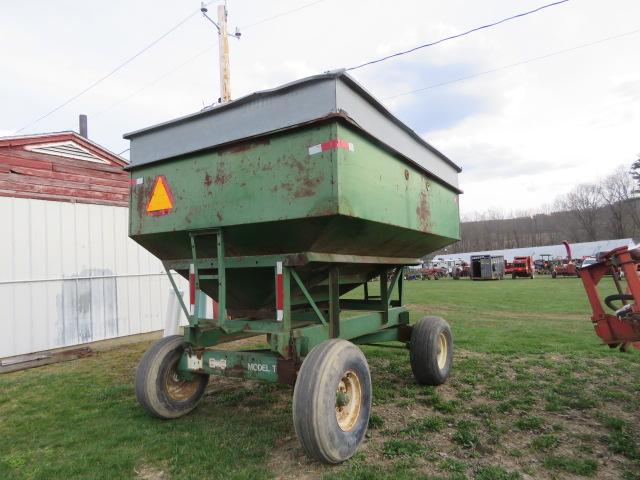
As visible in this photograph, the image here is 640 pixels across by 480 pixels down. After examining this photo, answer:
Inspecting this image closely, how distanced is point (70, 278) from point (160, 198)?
5233mm

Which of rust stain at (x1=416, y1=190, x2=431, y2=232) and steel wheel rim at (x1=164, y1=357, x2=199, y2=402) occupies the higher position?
rust stain at (x1=416, y1=190, x2=431, y2=232)

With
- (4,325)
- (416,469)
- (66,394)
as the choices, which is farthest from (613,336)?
(4,325)

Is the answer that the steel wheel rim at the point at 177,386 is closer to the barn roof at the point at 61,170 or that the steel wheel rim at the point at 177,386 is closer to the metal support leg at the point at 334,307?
the metal support leg at the point at 334,307

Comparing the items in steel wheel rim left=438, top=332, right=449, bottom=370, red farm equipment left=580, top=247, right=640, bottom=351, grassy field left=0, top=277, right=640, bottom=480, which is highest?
red farm equipment left=580, top=247, right=640, bottom=351

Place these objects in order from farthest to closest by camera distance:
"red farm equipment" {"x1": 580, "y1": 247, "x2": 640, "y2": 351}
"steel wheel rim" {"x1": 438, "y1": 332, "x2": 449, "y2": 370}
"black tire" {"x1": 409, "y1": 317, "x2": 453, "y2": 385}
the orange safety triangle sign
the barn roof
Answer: the barn roof
"steel wheel rim" {"x1": 438, "y1": 332, "x2": 449, "y2": 370}
"black tire" {"x1": 409, "y1": 317, "x2": 453, "y2": 385}
the orange safety triangle sign
"red farm equipment" {"x1": 580, "y1": 247, "x2": 640, "y2": 351}

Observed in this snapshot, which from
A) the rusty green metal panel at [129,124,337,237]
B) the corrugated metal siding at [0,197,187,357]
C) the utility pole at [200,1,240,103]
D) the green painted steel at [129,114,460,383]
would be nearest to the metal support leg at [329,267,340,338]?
the green painted steel at [129,114,460,383]

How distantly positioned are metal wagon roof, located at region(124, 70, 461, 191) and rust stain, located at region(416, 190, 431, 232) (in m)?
0.44

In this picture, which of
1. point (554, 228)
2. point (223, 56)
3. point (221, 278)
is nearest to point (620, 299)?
point (221, 278)

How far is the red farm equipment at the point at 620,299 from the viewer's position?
12.8 feet

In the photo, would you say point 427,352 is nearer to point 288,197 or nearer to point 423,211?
point 423,211

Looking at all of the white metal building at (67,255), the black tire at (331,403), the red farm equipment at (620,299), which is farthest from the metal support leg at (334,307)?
the white metal building at (67,255)

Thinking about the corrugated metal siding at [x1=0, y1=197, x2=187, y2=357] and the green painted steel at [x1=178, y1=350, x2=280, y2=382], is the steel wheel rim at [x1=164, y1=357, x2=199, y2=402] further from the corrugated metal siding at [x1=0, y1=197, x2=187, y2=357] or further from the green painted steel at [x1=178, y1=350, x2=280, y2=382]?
the corrugated metal siding at [x1=0, y1=197, x2=187, y2=357]

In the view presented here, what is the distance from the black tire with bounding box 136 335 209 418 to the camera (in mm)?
4145

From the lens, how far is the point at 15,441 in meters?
3.96
